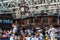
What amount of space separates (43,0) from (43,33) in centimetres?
272

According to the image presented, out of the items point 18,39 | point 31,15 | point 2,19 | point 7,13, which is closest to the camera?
point 18,39

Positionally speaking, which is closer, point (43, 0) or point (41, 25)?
point (43, 0)

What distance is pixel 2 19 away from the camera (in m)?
25.4

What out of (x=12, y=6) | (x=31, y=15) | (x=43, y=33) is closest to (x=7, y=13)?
(x=12, y=6)

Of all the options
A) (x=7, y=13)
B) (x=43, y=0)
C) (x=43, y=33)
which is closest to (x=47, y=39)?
(x=43, y=33)

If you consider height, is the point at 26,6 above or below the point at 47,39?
above

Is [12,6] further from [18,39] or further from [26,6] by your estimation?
[18,39]

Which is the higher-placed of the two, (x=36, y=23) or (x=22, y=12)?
(x=22, y=12)

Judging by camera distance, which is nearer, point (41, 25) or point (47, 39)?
point (47, 39)

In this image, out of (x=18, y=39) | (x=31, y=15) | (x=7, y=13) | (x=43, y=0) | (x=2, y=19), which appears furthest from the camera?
(x=2, y=19)

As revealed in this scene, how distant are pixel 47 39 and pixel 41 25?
5171mm

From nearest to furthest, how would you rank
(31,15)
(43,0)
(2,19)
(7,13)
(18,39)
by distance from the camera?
(18,39) < (43,0) < (31,15) < (7,13) < (2,19)

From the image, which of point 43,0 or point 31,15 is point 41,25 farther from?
point 43,0

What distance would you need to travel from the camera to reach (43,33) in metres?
18.7
